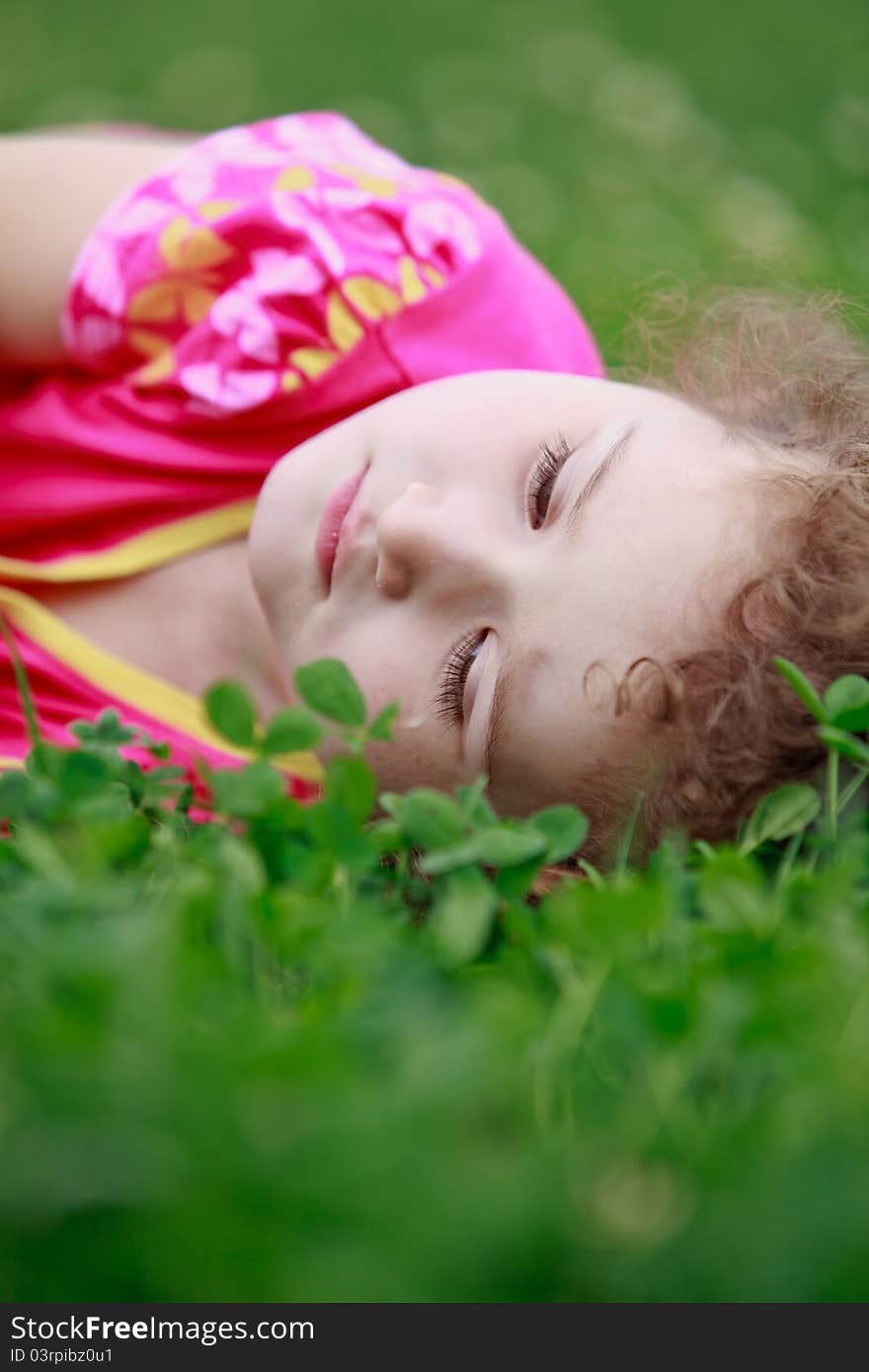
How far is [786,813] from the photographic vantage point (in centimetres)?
121

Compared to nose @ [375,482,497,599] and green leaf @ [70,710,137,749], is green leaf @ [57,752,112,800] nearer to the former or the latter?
green leaf @ [70,710,137,749]

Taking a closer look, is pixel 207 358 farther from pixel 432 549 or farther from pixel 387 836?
pixel 387 836

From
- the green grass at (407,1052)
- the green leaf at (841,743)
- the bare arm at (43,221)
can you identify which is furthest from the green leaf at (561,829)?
the bare arm at (43,221)

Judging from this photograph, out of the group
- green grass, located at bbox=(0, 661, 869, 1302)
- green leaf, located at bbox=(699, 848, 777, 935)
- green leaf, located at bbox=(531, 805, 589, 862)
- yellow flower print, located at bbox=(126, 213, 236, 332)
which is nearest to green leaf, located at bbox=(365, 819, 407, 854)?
green grass, located at bbox=(0, 661, 869, 1302)

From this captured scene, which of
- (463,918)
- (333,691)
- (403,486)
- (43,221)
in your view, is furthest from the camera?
(43,221)

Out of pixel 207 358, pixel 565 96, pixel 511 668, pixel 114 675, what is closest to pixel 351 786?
pixel 511 668

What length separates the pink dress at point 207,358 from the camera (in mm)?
2068

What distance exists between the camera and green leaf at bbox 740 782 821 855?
3.97ft

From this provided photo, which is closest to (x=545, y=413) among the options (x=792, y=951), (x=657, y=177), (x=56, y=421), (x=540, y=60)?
(x=56, y=421)

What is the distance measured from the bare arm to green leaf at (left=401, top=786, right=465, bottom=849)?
142 centimetres

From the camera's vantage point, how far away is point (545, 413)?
1765 mm

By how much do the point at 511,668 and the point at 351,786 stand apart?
1.83ft

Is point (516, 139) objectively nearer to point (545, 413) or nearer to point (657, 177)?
point (657, 177)

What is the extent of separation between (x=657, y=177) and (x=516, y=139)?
1.91ft
